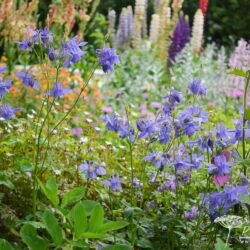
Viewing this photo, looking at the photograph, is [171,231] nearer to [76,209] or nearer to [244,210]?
[244,210]

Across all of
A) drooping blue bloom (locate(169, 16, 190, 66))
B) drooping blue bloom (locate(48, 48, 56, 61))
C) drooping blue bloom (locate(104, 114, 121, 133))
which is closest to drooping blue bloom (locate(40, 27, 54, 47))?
drooping blue bloom (locate(48, 48, 56, 61))

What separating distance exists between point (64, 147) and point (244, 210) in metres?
0.82

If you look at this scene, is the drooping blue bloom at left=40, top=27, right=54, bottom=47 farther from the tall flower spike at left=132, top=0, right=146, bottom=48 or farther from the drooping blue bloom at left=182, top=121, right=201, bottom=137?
the tall flower spike at left=132, top=0, right=146, bottom=48

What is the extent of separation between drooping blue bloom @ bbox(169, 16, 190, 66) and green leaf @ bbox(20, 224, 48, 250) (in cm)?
553

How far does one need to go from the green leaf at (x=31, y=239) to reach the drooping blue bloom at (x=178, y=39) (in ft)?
18.1

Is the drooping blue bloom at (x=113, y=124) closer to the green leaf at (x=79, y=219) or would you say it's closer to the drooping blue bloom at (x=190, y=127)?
the drooping blue bloom at (x=190, y=127)

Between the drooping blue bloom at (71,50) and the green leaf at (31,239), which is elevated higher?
the drooping blue bloom at (71,50)

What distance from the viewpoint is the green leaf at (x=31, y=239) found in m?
1.67

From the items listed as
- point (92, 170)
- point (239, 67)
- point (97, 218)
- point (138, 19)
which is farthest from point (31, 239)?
point (138, 19)

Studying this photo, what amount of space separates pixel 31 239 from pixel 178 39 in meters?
5.69

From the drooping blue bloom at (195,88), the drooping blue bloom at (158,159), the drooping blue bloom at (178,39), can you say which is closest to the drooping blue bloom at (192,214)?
the drooping blue bloom at (158,159)

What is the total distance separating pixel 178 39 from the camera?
23.5 feet

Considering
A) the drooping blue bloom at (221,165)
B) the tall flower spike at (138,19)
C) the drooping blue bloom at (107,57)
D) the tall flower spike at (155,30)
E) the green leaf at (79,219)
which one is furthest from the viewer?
the tall flower spike at (155,30)

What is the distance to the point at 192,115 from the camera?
2.21 metres
